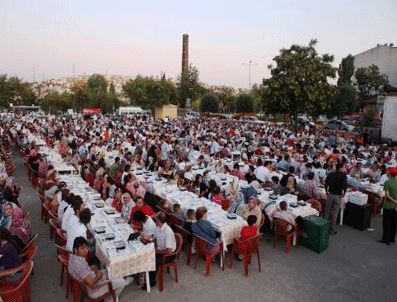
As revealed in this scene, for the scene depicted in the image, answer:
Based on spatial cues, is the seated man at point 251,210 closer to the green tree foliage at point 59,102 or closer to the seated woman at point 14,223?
the seated woman at point 14,223

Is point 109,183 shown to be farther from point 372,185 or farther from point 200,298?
point 372,185

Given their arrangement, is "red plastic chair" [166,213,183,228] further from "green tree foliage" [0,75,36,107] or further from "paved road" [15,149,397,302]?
"green tree foliage" [0,75,36,107]

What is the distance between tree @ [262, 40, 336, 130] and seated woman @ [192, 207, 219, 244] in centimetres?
1761

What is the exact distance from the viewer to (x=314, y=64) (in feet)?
74.2

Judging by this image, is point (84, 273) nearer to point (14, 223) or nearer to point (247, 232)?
point (14, 223)

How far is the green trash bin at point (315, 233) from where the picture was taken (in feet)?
24.8

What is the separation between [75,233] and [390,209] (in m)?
6.83

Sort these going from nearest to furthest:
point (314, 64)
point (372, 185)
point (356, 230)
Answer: point (356, 230)
point (372, 185)
point (314, 64)

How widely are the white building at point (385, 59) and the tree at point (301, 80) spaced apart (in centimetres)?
2913

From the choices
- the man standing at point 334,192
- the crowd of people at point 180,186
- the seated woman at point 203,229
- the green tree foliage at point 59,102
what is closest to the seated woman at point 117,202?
the crowd of people at point 180,186

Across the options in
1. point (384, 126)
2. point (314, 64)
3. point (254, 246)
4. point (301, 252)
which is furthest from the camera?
point (384, 126)

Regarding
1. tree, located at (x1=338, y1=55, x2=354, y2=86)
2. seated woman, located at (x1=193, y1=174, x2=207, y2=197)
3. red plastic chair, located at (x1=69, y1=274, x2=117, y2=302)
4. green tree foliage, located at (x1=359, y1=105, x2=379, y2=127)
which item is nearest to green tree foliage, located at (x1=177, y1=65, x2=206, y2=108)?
tree, located at (x1=338, y1=55, x2=354, y2=86)

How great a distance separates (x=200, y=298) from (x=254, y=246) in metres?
1.53

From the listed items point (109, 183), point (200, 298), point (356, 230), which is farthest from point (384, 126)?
point (200, 298)
